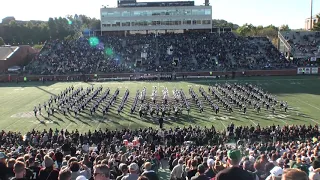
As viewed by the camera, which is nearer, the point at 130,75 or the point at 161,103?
the point at 161,103

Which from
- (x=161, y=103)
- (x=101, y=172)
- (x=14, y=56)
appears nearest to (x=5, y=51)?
(x=14, y=56)

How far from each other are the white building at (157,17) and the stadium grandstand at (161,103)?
0.19 meters

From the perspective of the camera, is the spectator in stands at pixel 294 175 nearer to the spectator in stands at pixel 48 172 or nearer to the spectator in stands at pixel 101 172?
the spectator in stands at pixel 101 172

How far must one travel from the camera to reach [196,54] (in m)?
60.9

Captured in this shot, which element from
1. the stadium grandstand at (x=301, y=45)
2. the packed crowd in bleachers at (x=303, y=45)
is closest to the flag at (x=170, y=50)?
the packed crowd in bleachers at (x=303, y=45)

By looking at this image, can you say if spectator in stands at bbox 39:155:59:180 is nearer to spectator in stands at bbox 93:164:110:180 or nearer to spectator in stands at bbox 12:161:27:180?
spectator in stands at bbox 12:161:27:180

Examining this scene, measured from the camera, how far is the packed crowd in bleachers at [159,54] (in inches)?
2186

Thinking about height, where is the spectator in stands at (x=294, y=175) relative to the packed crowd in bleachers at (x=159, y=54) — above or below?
below

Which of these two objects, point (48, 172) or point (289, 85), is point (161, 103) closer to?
point (289, 85)

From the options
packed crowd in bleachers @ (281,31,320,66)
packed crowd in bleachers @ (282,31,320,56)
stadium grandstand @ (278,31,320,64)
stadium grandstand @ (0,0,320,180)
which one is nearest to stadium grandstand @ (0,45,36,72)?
stadium grandstand @ (0,0,320,180)

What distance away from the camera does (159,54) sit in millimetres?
61594

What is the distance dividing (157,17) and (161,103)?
40.9 meters

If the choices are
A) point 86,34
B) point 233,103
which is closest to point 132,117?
point 233,103

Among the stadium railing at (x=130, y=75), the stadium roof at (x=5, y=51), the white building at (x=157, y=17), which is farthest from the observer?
the white building at (x=157, y=17)
